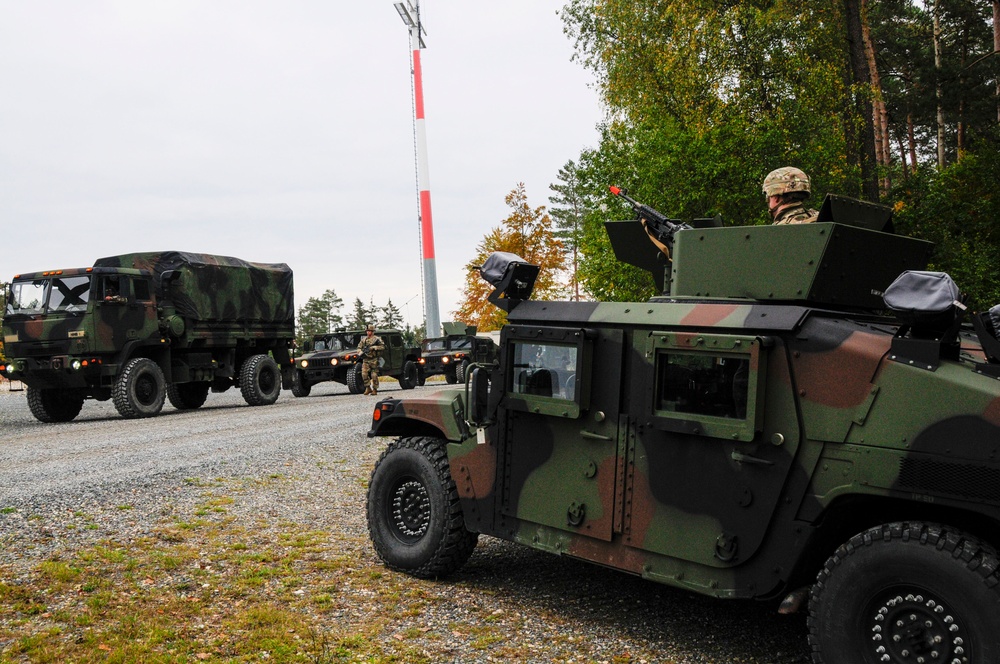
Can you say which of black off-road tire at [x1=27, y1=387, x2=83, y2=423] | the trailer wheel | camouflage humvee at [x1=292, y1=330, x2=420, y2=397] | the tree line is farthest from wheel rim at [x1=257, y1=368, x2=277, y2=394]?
the tree line

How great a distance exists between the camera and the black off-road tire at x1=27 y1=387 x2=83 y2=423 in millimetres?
17344

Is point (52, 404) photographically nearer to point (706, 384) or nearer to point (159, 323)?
point (159, 323)

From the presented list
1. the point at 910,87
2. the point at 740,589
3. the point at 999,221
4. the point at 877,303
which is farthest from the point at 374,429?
the point at 910,87

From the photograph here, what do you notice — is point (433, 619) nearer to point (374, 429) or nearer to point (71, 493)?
point (374, 429)

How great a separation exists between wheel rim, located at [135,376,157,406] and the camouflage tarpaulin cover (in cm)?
186

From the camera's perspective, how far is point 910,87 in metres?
30.7

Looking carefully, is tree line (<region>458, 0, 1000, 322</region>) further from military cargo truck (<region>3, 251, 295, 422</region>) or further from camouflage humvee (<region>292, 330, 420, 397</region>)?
military cargo truck (<region>3, 251, 295, 422</region>)

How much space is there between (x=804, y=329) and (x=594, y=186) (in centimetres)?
2283

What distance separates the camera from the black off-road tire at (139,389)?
1694 cm

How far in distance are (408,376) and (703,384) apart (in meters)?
21.9

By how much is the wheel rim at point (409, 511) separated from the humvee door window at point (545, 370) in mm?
1142

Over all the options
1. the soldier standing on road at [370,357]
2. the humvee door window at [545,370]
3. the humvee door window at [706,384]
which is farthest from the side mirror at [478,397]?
the soldier standing on road at [370,357]

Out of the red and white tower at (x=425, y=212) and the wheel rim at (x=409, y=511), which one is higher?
the red and white tower at (x=425, y=212)

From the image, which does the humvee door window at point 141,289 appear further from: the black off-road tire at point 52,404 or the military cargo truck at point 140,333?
the black off-road tire at point 52,404
